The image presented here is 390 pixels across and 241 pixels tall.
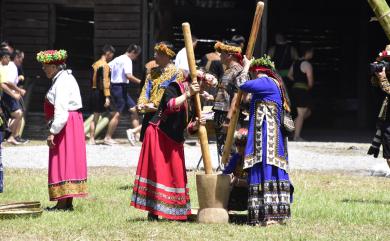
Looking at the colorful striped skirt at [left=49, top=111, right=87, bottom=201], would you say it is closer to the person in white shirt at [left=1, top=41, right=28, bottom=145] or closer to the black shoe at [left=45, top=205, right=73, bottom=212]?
the black shoe at [left=45, top=205, right=73, bottom=212]

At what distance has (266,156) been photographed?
7859 mm

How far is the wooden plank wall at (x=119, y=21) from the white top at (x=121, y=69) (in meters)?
2.95

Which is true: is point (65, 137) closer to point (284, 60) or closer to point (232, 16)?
point (284, 60)

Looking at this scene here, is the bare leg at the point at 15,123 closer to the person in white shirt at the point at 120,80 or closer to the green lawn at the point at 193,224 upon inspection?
the person in white shirt at the point at 120,80

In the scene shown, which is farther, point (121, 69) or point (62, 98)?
point (121, 69)

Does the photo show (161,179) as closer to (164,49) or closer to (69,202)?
(164,49)

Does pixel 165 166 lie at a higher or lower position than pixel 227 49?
lower

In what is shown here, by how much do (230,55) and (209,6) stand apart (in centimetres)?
1405

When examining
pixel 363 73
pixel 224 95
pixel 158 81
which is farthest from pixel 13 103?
pixel 363 73

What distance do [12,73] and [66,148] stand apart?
6896 mm

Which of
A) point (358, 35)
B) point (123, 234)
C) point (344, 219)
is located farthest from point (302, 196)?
point (358, 35)

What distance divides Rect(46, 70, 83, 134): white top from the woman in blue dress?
5.91 ft

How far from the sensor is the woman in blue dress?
7855mm

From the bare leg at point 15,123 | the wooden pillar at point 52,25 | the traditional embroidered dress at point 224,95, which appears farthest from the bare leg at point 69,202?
the wooden pillar at point 52,25
